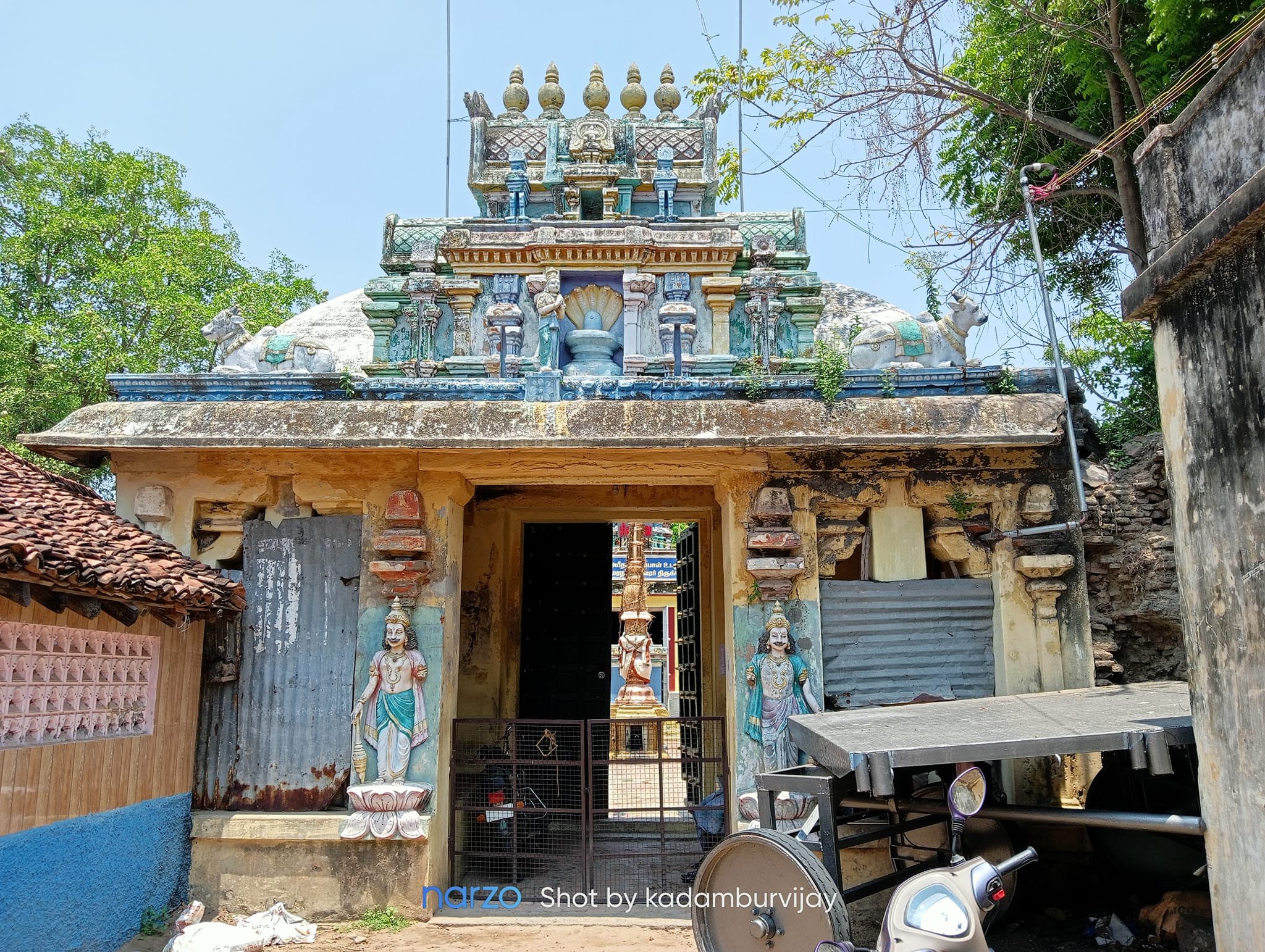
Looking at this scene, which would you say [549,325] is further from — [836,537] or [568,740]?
[568,740]

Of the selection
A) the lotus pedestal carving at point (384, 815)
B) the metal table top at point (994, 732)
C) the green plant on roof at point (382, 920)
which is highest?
the metal table top at point (994, 732)

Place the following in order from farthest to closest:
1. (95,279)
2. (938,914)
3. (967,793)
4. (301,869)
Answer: (95,279) < (301,869) < (967,793) < (938,914)

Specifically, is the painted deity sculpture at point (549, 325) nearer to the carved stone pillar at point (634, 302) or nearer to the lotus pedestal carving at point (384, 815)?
the carved stone pillar at point (634, 302)

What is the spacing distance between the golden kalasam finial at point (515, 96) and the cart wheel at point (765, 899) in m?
9.57

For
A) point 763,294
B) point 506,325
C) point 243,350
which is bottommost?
point 243,350

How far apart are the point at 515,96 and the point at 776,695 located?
8.53 metres

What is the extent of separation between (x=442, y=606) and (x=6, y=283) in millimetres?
12326

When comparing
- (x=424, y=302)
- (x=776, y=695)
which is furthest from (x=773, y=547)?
(x=424, y=302)

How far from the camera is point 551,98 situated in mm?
11578

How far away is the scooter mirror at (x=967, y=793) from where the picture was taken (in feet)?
12.7

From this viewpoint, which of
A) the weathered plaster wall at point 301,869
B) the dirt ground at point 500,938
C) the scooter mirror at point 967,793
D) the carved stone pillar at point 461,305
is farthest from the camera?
the carved stone pillar at point 461,305

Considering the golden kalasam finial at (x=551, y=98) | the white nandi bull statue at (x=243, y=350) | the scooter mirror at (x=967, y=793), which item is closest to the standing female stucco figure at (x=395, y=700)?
the white nandi bull statue at (x=243, y=350)

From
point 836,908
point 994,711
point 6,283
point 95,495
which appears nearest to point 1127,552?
point 994,711

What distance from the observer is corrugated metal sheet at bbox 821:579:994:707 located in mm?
6656
